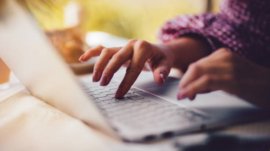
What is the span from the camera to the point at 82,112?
36cm

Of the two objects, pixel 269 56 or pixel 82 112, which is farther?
pixel 269 56

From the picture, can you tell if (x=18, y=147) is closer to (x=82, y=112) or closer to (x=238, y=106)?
(x=82, y=112)

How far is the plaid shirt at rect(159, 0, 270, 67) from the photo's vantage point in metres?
0.67

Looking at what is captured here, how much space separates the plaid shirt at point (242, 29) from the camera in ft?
2.20

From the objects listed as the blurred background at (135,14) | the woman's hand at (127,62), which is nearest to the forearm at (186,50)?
the woman's hand at (127,62)

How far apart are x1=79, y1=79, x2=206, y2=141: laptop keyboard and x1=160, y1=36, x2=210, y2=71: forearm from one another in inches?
9.0

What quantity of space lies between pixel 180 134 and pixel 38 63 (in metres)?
0.14

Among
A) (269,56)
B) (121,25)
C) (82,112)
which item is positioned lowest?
(121,25)

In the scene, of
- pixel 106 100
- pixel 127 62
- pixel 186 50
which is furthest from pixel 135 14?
pixel 106 100

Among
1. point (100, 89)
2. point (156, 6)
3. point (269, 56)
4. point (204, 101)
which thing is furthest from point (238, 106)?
point (156, 6)

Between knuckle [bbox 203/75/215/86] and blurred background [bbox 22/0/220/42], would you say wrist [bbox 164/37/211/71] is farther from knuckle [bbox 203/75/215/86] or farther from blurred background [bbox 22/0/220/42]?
blurred background [bbox 22/0/220/42]

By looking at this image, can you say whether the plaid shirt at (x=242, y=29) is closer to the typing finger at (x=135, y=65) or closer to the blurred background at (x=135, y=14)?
the typing finger at (x=135, y=65)

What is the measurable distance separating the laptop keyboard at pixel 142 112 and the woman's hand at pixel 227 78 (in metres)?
0.03

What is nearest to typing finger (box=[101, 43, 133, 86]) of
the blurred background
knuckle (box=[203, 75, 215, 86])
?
knuckle (box=[203, 75, 215, 86])
